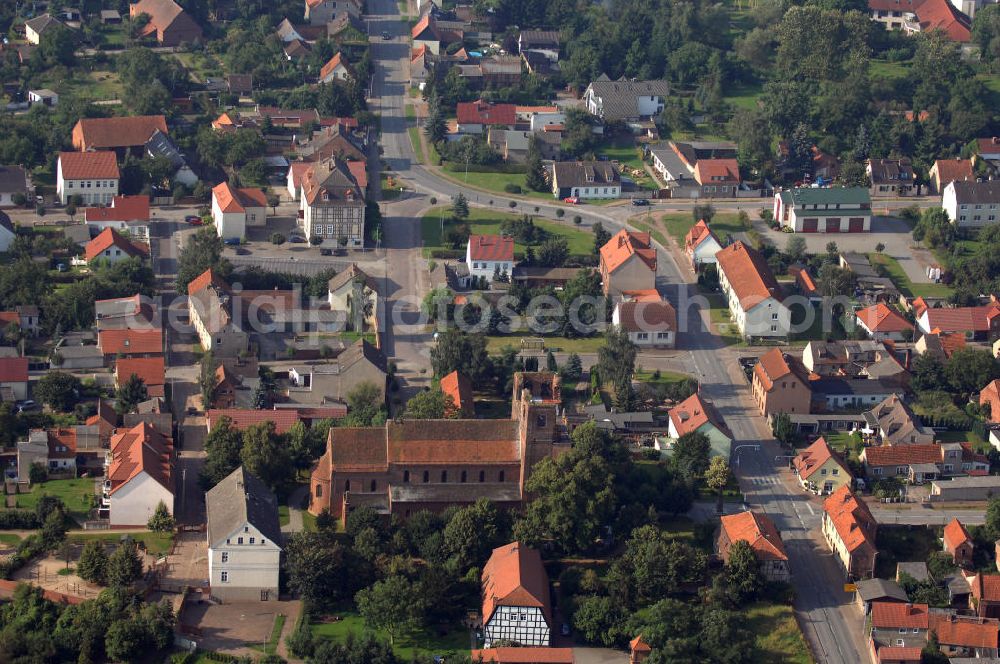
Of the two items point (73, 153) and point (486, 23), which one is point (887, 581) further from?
point (486, 23)

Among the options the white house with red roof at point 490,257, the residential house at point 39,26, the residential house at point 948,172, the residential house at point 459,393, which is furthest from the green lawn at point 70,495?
the residential house at point 948,172

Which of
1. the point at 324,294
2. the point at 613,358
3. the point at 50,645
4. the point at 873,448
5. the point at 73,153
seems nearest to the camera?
the point at 50,645

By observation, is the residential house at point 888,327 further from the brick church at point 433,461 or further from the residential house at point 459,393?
the brick church at point 433,461

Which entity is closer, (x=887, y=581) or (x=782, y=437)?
(x=887, y=581)

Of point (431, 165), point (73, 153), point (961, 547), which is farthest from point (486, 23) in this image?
point (961, 547)

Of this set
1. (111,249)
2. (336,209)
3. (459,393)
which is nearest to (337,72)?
(336,209)

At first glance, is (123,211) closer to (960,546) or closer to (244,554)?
(244,554)

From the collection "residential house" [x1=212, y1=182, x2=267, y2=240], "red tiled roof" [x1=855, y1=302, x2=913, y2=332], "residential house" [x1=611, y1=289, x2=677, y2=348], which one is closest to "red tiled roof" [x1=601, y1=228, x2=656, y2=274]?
"residential house" [x1=611, y1=289, x2=677, y2=348]

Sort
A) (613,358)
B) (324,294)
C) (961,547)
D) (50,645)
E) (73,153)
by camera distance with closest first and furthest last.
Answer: (50,645) < (961,547) < (613,358) < (324,294) < (73,153)
